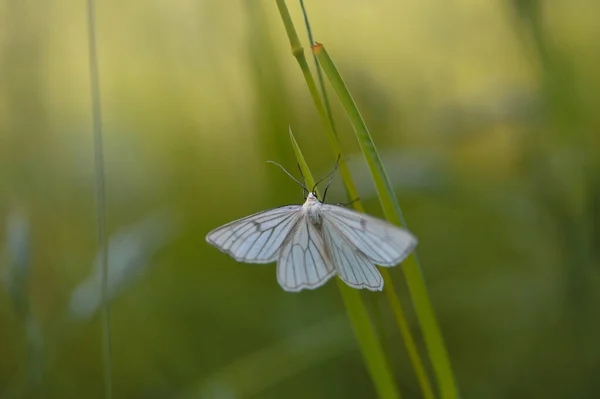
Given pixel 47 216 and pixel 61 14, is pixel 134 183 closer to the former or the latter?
pixel 47 216

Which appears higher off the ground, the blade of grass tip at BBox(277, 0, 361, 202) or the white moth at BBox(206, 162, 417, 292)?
the blade of grass tip at BBox(277, 0, 361, 202)

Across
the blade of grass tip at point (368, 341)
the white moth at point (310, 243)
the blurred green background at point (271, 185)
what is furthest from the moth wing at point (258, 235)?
the blurred green background at point (271, 185)

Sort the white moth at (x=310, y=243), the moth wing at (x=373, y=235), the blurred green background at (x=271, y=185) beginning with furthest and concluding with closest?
the blurred green background at (x=271, y=185) → the white moth at (x=310, y=243) → the moth wing at (x=373, y=235)

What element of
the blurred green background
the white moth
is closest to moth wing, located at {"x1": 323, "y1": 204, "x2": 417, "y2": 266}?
the white moth

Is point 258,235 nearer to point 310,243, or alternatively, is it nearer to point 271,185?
point 310,243

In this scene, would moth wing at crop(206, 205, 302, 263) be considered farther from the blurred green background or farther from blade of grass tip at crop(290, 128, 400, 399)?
the blurred green background

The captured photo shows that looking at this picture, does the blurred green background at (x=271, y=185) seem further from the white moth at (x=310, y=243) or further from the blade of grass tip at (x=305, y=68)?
the blade of grass tip at (x=305, y=68)

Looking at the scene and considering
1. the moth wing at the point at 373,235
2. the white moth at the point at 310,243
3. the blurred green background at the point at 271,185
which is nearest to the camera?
the moth wing at the point at 373,235
